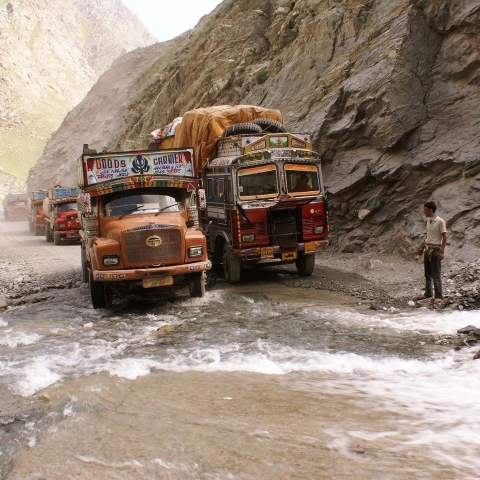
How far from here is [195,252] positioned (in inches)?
375

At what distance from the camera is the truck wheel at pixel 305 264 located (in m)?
12.1

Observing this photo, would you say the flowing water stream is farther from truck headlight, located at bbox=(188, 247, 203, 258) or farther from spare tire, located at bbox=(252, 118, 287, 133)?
spare tire, located at bbox=(252, 118, 287, 133)

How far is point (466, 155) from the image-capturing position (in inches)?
502

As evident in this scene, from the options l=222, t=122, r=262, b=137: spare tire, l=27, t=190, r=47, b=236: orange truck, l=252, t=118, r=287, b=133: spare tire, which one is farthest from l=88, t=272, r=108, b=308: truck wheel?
l=27, t=190, r=47, b=236: orange truck

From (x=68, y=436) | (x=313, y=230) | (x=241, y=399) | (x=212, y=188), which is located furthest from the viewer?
(x=212, y=188)

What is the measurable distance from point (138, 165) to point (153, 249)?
2058 millimetres

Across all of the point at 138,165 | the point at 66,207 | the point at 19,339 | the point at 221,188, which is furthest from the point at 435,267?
the point at 66,207

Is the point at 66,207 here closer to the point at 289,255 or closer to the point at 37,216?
the point at 37,216

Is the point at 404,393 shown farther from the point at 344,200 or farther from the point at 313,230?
the point at 344,200

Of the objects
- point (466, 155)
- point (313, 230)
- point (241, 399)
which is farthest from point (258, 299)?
point (466, 155)

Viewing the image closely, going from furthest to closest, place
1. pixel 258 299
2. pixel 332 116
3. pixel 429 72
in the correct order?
pixel 332 116 < pixel 429 72 < pixel 258 299

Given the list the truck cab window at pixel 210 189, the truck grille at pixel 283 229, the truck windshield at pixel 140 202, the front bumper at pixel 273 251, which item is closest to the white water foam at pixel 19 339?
the truck windshield at pixel 140 202

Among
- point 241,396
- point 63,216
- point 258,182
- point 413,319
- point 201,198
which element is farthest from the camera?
point 63,216

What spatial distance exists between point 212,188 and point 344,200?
4.30m
